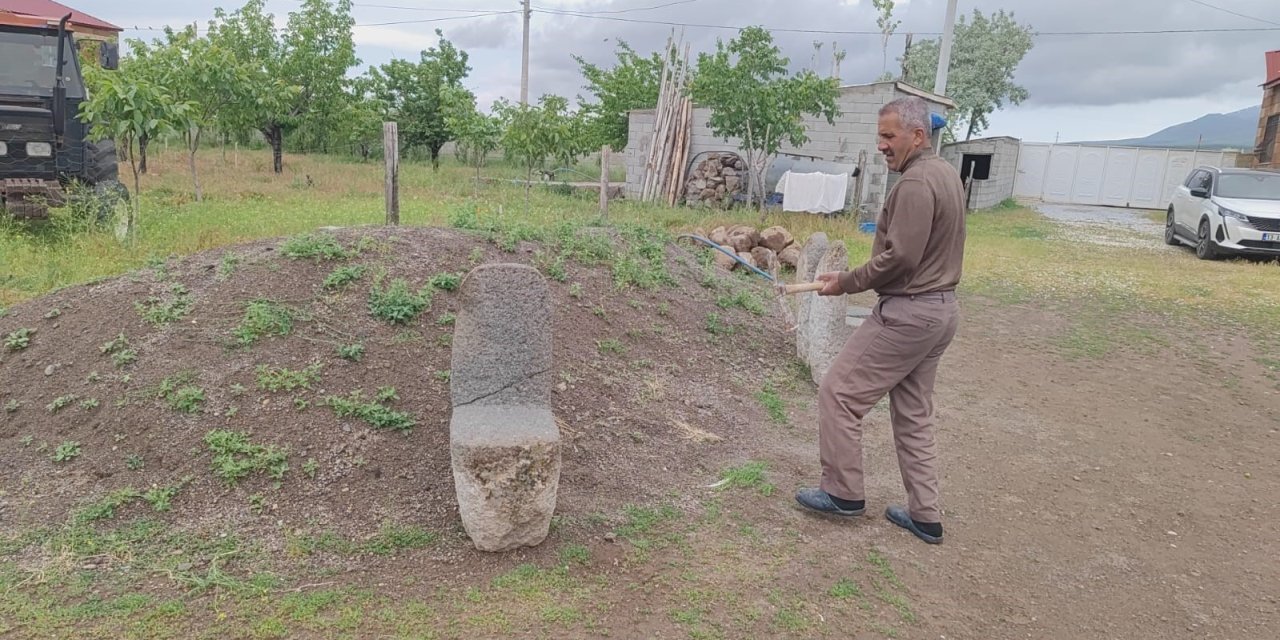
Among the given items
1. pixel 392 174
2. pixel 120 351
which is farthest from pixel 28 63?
pixel 120 351

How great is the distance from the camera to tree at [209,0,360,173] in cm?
2064

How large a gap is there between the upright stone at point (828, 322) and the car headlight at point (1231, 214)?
34.8ft

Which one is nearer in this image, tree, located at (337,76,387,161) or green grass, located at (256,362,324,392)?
green grass, located at (256,362,324,392)

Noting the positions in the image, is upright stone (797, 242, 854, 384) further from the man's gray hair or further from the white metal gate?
the white metal gate

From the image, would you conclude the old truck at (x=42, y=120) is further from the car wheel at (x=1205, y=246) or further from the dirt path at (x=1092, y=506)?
the car wheel at (x=1205, y=246)

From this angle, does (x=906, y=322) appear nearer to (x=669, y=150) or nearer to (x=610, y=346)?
(x=610, y=346)

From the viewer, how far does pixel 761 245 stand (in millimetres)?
10414

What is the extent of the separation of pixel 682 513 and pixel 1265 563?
8.50ft

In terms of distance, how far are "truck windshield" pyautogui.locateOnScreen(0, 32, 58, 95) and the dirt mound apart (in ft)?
18.8

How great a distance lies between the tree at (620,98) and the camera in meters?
20.6

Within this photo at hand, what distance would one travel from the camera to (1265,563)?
358 centimetres

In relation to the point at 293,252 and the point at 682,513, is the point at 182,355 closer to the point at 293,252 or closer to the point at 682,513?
the point at 293,252

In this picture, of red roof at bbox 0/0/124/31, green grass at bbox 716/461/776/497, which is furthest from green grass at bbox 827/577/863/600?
red roof at bbox 0/0/124/31

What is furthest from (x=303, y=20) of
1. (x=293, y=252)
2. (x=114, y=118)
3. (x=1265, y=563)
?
(x=1265, y=563)
